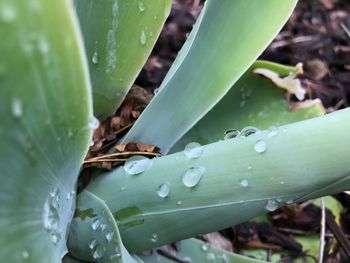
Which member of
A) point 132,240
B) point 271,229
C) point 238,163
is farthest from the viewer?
point 271,229

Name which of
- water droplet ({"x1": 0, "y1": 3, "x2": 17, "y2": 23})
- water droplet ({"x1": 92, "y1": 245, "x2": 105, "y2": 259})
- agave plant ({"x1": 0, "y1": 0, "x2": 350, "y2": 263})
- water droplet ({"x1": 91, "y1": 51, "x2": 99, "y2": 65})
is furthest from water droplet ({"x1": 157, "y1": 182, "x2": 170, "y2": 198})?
water droplet ({"x1": 0, "y1": 3, "x2": 17, "y2": 23})

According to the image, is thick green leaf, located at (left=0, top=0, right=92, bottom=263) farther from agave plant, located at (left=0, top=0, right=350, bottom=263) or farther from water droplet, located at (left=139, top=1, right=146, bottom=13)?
water droplet, located at (left=139, top=1, right=146, bottom=13)

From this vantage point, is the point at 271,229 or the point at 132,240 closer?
the point at 132,240

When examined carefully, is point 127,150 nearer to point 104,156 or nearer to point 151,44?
point 104,156

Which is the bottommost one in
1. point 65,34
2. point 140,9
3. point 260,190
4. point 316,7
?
point 316,7

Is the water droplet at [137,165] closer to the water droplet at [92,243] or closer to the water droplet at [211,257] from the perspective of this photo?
the water droplet at [92,243]

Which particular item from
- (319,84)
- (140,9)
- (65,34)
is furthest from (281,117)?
(65,34)

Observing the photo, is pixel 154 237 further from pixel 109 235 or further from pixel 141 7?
pixel 141 7
